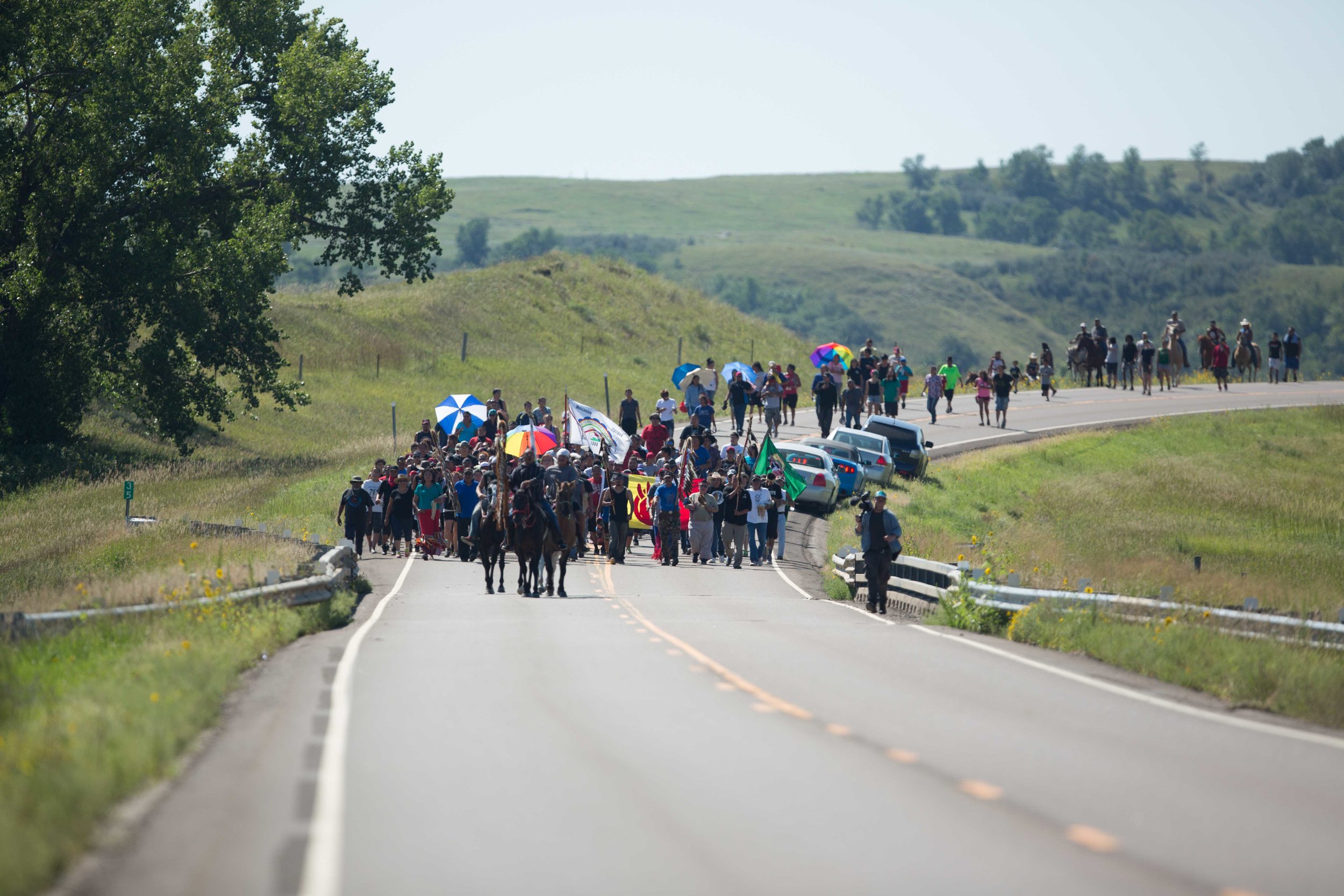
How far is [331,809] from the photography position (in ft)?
26.2

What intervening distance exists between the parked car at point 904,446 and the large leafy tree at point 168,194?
14.5m

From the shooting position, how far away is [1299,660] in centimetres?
1266

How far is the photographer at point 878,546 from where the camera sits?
19.7 meters

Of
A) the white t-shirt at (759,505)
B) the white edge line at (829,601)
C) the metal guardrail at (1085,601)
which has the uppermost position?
the white t-shirt at (759,505)

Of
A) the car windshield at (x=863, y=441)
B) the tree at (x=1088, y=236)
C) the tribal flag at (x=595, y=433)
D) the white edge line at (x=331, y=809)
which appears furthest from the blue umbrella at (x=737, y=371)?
the tree at (x=1088, y=236)

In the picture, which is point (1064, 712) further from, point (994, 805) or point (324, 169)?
point (324, 169)

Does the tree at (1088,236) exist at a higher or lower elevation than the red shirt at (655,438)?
higher

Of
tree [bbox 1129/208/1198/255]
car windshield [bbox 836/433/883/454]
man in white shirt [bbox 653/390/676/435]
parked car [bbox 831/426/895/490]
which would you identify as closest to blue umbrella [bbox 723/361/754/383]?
man in white shirt [bbox 653/390/676/435]

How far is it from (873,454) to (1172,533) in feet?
24.6

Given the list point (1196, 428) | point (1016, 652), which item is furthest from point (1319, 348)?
point (1016, 652)

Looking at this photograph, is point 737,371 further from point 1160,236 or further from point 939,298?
point 1160,236

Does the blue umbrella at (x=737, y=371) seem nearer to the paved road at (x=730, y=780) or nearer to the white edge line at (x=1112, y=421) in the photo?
the white edge line at (x=1112, y=421)

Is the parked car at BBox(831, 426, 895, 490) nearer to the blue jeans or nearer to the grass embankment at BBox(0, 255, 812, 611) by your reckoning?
the blue jeans

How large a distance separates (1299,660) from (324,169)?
34.8 m
